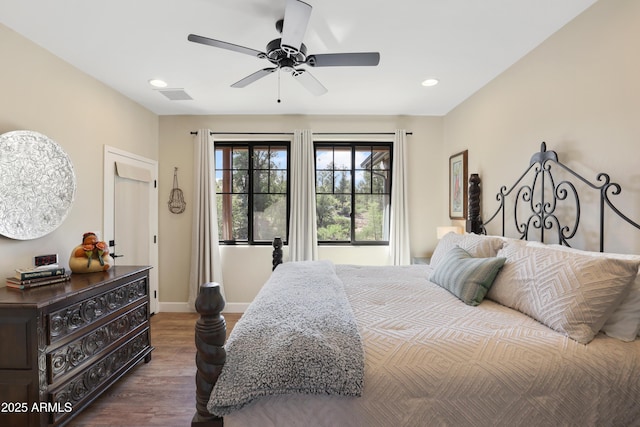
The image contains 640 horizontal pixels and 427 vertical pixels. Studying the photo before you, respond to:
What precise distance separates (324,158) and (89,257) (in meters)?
2.78

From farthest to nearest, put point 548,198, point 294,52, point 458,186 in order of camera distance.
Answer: point 458,186 → point 548,198 → point 294,52

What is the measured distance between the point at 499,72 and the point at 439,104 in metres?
0.84

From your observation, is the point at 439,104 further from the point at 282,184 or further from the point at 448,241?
the point at 282,184

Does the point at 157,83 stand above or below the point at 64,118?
above

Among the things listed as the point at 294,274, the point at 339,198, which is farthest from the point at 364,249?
the point at 294,274

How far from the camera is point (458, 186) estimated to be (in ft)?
11.1

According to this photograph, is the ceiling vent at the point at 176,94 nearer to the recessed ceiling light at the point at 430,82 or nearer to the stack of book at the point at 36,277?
the stack of book at the point at 36,277

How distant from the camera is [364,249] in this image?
382cm

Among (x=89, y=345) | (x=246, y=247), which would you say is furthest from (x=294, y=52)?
(x=246, y=247)

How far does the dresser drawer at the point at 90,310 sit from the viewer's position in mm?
1697

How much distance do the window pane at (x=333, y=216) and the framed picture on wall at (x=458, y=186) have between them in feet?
4.32

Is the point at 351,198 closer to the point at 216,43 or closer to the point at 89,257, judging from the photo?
the point at 216,43

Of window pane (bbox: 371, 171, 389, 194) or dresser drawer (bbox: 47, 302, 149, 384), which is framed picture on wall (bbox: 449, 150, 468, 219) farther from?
dresser drawer (bbox: 47, 302, 149, 384)

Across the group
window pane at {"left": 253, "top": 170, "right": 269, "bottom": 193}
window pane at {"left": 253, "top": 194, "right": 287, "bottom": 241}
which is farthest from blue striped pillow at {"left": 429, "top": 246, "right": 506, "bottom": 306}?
window pane at {"left": 253, "top": 170, "right": 269, "bottom": 193}
